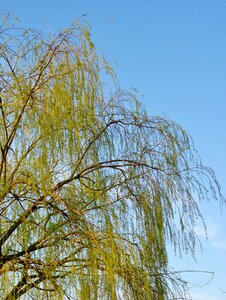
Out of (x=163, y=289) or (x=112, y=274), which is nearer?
(x=112, y=274)

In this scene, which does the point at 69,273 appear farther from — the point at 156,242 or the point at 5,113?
the point at 5,113

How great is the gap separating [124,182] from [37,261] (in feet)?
3.34

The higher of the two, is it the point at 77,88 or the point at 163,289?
the point at 77,88

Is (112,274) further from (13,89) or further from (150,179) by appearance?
(13,89)

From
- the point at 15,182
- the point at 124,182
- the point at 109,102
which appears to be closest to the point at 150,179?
the point at 124,182

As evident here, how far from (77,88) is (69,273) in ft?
4.23

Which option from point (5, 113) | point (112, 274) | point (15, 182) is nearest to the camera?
point (112, 274)

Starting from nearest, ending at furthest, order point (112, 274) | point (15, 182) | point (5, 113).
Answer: point (112, 274)
point (15, 182)
point (5, 113)

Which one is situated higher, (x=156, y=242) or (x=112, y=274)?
(x=156, y=242)

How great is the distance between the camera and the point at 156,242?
4.88m

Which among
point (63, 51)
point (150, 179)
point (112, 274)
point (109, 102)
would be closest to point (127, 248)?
point (112, 274)

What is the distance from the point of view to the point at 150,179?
16.8 feet

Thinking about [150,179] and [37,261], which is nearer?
[37,261]

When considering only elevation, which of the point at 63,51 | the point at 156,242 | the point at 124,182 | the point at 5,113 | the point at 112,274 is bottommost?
the point at 112,274
